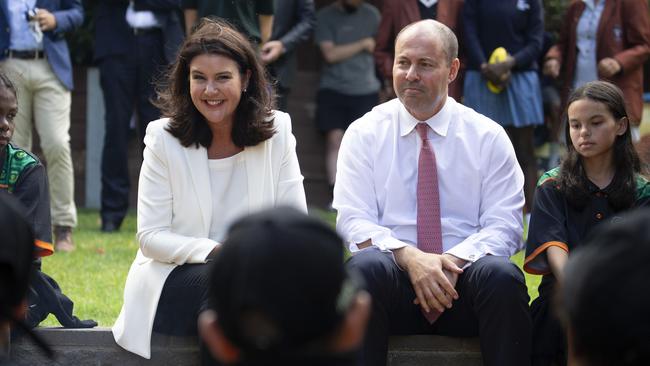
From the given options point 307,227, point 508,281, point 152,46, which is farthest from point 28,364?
point 152,46

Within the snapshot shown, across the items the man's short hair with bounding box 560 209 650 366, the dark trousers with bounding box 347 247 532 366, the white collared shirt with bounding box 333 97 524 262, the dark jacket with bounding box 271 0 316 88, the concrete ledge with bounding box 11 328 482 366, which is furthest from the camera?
the dark jacket with bounding box 271 0 316 88

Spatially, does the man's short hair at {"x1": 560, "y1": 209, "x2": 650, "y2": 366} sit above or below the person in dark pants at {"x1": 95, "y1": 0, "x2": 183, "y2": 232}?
above

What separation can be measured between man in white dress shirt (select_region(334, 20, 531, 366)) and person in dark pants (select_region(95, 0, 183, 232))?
3477 mm

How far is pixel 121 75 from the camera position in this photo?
8.95 m

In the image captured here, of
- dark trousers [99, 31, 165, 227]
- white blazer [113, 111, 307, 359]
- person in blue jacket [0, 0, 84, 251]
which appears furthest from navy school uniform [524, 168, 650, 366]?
dark trousers [99, 31, 165, 227]

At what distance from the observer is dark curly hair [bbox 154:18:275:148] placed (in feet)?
17.6

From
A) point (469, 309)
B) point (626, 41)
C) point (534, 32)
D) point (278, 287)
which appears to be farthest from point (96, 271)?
point (278, 287)

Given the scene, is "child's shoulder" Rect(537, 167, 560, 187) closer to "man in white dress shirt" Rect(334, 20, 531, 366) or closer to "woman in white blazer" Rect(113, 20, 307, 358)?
"man in white dress shirt" Rect(334, 20, 531, 366)

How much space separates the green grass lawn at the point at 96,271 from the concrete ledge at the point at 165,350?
580 mm

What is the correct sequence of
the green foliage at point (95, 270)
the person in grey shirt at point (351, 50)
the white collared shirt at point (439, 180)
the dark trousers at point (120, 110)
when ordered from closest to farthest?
the white collared shirt at point (439, 180)
the green foliage at point (95, 270)
the dark trousers at point (120, 110)
the person in grey shirt at point (351, 50)

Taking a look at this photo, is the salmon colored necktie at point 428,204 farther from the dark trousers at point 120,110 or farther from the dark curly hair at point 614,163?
the dark trousers at point 120,110

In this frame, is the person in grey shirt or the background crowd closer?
the background crowd

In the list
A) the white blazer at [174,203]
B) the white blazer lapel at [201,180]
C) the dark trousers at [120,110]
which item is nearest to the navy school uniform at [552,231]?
the white blazer at [174,203]

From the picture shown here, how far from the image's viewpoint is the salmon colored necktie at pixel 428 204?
530 cm
